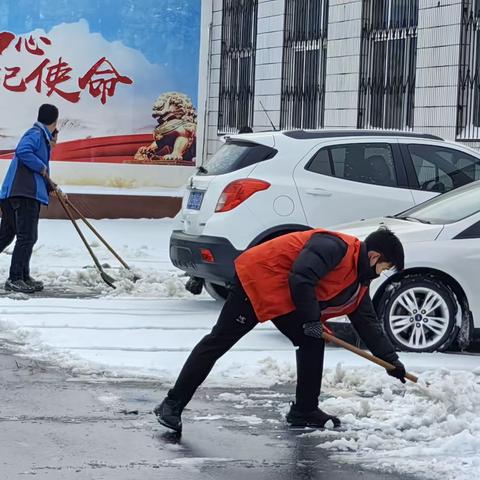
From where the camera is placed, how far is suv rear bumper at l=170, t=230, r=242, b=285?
10758mm

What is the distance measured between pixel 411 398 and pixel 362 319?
0.83m

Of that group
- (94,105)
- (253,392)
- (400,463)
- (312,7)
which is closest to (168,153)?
(94,105)

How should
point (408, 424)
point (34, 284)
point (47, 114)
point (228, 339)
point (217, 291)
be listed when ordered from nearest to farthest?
point (228, 339) < point (408, 424) < point (217, 291) < point (34, 284) < point (47, 114)

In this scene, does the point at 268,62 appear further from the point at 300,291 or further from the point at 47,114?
the point at 300,291

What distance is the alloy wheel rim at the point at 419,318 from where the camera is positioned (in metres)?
9.41

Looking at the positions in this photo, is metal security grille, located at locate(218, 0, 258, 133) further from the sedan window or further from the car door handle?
the car door handle

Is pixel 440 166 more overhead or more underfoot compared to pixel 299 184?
more overhead

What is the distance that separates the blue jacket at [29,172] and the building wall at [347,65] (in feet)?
19.7

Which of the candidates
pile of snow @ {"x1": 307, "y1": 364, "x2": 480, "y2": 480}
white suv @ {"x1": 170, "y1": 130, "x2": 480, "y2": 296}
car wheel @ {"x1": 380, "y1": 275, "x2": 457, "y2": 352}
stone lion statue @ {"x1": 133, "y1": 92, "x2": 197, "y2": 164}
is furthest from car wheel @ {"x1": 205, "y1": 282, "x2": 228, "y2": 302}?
stone lion statue @ {"x1": 133, "y1": 92, "x2": 197, "y2": 164}

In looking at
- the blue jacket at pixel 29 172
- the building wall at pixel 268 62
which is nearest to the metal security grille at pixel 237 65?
the building wall at pixel 268 62

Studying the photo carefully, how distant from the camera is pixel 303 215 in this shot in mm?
10891

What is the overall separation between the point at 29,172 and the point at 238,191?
2.50 meters

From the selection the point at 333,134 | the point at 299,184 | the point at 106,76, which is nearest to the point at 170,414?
the point at 299,184

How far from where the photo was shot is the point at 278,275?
662 cm
